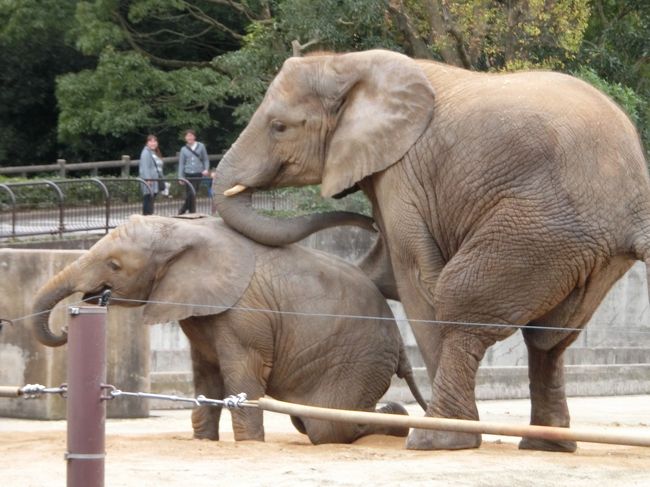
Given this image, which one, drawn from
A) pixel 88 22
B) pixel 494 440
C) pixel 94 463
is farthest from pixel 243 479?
pixel 88 22

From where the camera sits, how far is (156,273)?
12234 millimetres

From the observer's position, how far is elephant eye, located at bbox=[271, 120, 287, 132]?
1248cm

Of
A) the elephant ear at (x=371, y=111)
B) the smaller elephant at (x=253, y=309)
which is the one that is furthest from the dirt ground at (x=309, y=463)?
the elephant ear at (x=371, y=111)

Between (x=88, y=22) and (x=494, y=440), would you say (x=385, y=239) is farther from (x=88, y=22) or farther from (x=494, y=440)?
(x=88, y=22)

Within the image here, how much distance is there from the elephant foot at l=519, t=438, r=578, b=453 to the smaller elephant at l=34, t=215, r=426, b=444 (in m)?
1.20

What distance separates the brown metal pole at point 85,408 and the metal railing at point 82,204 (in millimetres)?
15868

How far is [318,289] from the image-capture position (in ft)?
40.1

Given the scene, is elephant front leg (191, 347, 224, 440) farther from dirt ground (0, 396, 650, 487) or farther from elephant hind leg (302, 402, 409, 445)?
elephant hind leg (302, 402, 409, 445)

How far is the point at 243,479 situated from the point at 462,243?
3056 mm

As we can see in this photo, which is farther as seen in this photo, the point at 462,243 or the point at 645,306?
the point at 645,306

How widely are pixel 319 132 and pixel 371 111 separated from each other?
0.50 m

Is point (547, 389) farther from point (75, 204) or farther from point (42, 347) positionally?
point (75, 204)

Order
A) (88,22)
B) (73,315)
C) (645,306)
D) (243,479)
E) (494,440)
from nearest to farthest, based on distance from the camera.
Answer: (73,315), (243,479), (494,440), (645,306), (88,22)

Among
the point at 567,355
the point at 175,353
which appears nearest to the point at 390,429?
the point at 175,353
